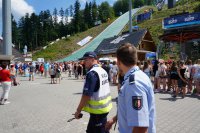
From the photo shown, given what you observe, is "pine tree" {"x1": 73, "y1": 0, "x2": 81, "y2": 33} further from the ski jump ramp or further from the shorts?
the shorts

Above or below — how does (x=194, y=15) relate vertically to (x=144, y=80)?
above

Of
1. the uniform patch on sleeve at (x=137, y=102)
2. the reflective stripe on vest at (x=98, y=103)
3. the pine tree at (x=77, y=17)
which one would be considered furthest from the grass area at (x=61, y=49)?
the uniform patch on sleeve at (x=137, y=102)

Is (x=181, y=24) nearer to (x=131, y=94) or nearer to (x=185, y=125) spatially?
(x=185, y=125)

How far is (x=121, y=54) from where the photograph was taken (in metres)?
2.93

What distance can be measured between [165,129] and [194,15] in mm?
27327

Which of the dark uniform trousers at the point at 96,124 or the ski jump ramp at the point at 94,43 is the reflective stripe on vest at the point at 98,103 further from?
the ski jump ramp at the point at 94,43

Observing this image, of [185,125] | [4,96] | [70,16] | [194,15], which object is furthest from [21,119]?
[70,16]

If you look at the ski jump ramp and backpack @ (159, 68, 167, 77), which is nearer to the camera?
backpack @ (159, 68, 167, 77)

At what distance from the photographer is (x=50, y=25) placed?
132375 millimetres

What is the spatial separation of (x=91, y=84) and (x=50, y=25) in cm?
13143

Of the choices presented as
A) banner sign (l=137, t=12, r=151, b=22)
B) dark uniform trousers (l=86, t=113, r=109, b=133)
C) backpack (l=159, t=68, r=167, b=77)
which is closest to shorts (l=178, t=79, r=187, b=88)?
backpack (l=159, t=68, r=167, b=77)

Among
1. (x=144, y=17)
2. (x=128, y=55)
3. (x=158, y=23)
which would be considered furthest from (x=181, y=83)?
(x=144, y=17)

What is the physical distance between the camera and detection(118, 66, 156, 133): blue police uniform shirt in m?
2.63

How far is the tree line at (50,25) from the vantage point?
122 meters
